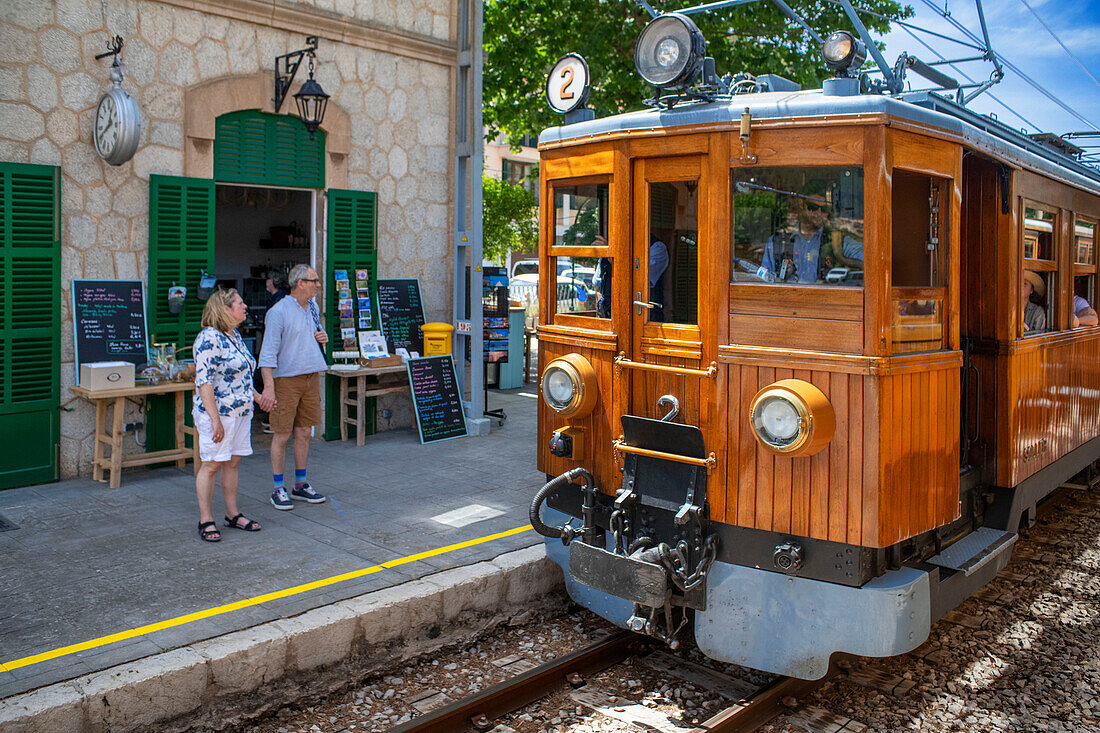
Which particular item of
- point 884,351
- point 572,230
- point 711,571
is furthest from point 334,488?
point 884,351

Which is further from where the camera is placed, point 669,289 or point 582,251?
point 582,251

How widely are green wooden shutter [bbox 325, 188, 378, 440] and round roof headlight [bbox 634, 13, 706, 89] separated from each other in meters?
5.19

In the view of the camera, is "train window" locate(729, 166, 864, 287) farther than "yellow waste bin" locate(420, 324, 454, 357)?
No

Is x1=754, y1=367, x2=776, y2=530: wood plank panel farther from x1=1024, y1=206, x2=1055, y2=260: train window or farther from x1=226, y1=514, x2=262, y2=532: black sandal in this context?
x1=226, y1=514, x2=262, y2=532: black sandal

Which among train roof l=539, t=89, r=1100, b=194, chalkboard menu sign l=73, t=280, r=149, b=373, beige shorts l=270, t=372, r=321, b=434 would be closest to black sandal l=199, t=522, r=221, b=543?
beige shorts l=270, t=372, r=321, b=434

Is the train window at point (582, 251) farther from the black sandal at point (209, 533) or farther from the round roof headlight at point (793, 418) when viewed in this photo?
the black sandal at point (209, 533)

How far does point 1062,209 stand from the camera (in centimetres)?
657

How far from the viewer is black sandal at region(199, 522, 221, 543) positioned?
6266mm

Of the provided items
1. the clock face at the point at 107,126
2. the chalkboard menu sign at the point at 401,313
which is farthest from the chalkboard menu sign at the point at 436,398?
the clock face at the point at 107,126

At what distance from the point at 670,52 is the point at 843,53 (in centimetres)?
92

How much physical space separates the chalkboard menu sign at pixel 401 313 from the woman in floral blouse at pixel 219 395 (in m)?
3.58

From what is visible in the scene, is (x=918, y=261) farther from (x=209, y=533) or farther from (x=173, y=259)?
(x=173, y=259)

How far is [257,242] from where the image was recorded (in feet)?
44.2

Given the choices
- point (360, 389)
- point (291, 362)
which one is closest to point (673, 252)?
point (291, 362)
